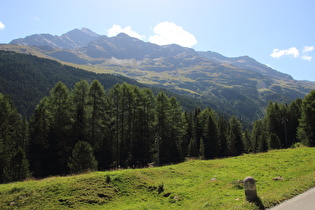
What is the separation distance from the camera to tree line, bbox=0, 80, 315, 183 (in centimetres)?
3766

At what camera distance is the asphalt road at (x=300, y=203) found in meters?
10.6

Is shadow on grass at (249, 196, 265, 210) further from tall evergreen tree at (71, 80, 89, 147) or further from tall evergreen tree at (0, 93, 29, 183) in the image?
tall evergreen tree at (71, 80, 89, 147)

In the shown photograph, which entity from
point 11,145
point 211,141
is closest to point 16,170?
point 11,145

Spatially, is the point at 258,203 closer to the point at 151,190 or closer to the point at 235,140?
the point at 151,190

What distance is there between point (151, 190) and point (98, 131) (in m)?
25.3

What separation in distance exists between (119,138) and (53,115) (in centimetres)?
1458

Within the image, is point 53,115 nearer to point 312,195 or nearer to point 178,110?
point 178,110

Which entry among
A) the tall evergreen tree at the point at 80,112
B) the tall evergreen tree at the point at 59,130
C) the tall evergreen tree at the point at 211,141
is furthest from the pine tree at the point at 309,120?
the tall evergreen tree at the point at 59,130

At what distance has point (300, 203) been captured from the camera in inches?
438

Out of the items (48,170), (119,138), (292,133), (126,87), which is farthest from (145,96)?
(292,133)

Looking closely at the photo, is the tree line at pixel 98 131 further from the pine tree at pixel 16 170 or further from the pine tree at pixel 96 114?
the pine tree at pixel 16 170

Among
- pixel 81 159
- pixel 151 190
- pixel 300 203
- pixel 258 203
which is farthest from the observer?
pixel 81 159

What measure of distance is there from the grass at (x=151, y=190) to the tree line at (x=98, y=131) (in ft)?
34.4

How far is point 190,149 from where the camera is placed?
53.6 metres
